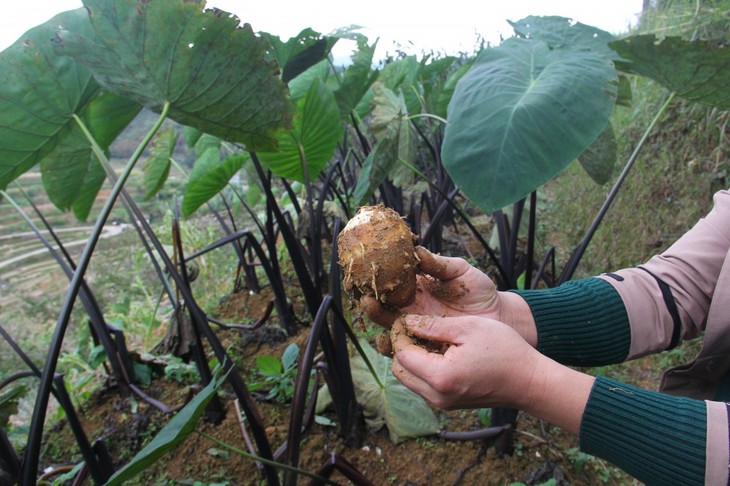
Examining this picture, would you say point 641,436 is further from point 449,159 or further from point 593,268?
point 593,268

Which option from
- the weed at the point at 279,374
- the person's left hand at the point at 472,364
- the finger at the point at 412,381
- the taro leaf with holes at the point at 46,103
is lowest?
the weed at the point at 279,374

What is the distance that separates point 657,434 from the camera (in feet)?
1.52

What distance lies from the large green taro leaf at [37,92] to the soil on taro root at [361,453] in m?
0.66

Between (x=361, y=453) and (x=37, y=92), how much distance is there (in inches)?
37.6

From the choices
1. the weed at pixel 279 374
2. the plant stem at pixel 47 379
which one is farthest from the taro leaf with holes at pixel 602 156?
the plant stem at pixel 47 379

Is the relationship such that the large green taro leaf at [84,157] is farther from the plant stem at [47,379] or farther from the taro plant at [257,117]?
the plant stem at [47,379]

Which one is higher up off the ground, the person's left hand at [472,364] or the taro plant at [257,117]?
the taro plant at [257,117]

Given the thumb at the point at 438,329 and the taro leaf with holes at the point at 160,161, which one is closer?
the thumb at the point at 438,329

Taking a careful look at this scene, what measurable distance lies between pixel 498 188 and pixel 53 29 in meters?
0.77

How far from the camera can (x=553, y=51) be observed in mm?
944

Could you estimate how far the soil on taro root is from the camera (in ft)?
3.06

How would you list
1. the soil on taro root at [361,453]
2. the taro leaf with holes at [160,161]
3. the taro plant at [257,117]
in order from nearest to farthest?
the taro plant at [257,117] → the soil on taro root at [361,453] → the taro leaf with holes at [160,161]

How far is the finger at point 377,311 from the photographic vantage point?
66 centimetres

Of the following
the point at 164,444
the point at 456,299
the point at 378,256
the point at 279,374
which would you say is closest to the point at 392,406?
the point at 279,374
